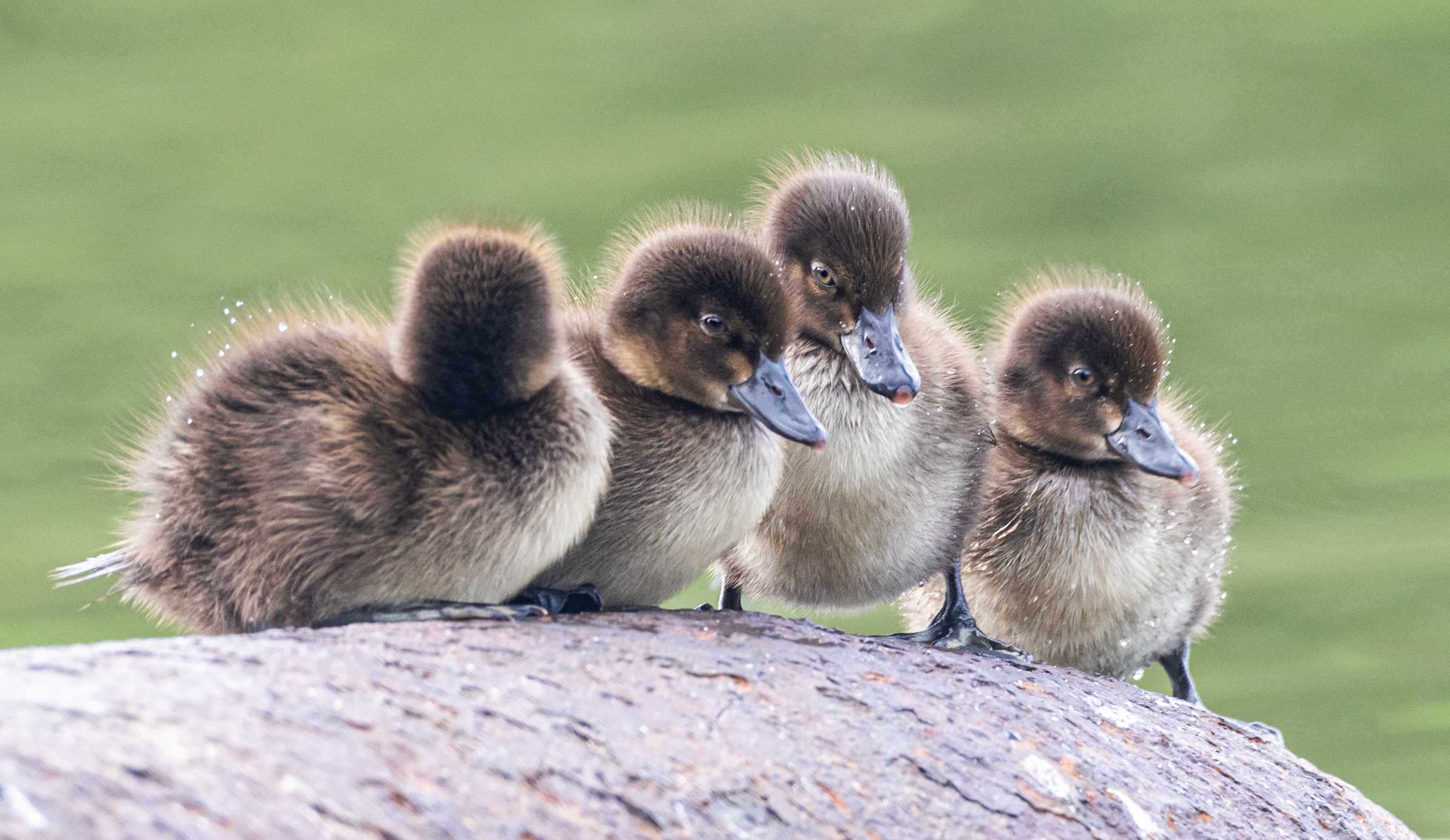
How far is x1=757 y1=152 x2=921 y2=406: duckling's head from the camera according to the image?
1771mm

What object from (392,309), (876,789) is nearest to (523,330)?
(392,309)

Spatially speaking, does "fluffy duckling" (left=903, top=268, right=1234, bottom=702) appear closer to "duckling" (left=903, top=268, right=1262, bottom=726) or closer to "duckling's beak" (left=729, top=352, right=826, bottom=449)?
"duckling" (left=903, top=268, right=1262, bottom=726)

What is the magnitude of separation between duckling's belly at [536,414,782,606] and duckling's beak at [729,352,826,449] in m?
0.06

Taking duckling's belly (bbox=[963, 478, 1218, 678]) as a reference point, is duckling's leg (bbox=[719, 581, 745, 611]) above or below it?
below

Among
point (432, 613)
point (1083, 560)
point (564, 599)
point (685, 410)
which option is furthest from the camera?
point (1083, 560)

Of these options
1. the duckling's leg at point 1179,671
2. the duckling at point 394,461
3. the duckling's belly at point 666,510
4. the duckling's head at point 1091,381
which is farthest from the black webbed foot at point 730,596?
the duckling's leg at point 1179,671

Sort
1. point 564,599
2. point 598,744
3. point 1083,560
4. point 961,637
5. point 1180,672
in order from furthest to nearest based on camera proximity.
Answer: point 1180,672
point 1083,560
point 961,637
point 564,599
point 598,744

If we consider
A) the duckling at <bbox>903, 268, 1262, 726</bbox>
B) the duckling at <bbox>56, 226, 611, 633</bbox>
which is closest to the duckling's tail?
the duckling at <bbox>56, 226, 611, 633</bbox>

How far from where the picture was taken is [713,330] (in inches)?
62.1

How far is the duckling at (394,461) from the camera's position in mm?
1340

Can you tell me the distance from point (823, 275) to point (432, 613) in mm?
713

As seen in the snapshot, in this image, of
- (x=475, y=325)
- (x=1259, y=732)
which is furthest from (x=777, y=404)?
(x=1259, y=732)

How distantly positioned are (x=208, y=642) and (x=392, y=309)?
485 millimetres

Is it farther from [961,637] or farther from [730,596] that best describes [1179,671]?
[730,596]
